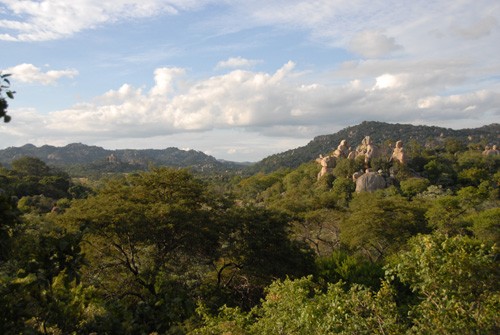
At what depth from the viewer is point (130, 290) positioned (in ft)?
47.8

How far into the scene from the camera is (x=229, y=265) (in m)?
17.5

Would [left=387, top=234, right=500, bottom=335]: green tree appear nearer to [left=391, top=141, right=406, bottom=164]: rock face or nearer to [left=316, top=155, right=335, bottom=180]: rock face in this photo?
[left=391, top=141, right=406, bottom=164]: rock face

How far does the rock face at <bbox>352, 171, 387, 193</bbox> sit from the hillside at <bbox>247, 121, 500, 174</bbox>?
88.7 meters

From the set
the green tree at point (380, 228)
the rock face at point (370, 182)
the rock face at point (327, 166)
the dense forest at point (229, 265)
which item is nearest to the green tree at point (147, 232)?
the dense forest at point (229, 265)

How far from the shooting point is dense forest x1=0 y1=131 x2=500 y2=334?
11.6 feet

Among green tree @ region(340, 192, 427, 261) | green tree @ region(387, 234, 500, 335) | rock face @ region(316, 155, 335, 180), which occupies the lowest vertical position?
green tree @ region(340, 192, 427, 261)

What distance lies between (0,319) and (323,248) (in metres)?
29.1

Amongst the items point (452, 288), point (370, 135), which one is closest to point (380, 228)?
point (452, 288)

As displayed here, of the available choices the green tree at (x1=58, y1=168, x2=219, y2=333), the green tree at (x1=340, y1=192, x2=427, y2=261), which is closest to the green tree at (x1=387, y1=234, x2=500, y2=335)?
the green tree at (x1=58, y1=168, x2=219, y2=333)

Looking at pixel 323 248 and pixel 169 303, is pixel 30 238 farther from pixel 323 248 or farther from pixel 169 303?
pixel 323 248

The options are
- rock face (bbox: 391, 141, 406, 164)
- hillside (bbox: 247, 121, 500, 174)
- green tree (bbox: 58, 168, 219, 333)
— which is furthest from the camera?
hillside (bbox: 247, 121, 500, 174)

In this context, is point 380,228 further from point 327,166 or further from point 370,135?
point 370,135

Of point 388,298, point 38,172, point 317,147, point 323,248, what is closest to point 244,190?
point 38,172

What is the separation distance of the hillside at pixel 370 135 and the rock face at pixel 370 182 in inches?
3493
